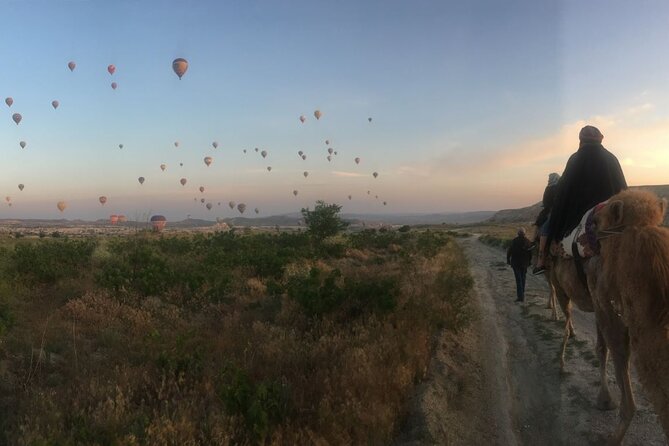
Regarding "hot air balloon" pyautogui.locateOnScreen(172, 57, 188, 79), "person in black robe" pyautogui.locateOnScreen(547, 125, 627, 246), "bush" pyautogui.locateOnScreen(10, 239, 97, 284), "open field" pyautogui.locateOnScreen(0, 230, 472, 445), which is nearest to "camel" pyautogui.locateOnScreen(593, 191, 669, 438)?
"person in black robe" pyautogui.locateOnScreen(547, 125, 627, 246)

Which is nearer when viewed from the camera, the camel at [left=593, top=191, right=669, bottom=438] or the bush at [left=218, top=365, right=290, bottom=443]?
the camel at [left=593, top=191, right=669, bottom=438]

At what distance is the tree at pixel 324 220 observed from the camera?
40.1 metres

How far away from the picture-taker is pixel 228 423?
4504mm

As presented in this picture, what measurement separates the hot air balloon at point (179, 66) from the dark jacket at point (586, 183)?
1337 inches

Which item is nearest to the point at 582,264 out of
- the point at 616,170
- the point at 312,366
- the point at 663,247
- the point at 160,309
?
the point at 616,170

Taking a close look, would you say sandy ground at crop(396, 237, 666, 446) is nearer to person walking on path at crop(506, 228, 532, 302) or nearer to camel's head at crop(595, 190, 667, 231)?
camel's head at crop(595, 190, 667, 231)

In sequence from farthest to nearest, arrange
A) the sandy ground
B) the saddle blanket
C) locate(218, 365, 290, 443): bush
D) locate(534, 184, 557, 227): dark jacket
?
locate(534, 184, 557, 227): dark jacket < the sandy ground < locate(218, 365, 290, 443): bush < the saddle blanket

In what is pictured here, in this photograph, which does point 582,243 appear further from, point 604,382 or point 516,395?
point 516,395

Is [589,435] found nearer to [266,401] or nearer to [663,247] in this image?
[663,247]

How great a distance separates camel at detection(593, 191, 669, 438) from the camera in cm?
291

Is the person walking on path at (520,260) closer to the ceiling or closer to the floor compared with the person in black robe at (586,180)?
closer to the floor

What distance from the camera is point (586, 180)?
16.7 ft

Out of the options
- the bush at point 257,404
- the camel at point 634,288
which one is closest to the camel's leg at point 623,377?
the camel at point 634,288

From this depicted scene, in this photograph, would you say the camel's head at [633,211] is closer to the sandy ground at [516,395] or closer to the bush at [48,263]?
the sandy ground at [516,395]
